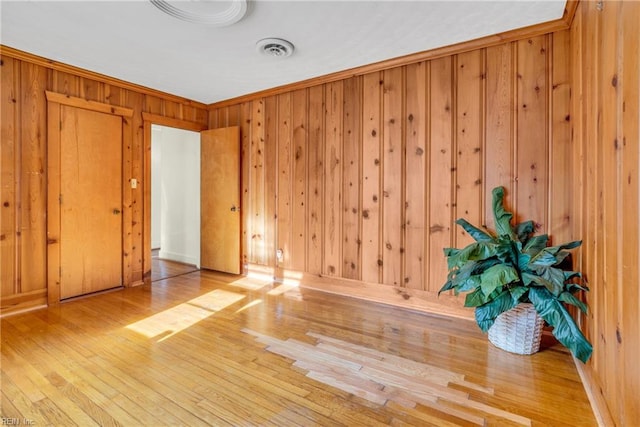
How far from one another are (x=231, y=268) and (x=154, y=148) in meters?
3.32

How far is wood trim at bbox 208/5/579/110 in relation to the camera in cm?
241

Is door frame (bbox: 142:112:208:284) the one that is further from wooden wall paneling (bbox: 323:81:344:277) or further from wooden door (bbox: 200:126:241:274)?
wooden wall paneling (bbox: 323:81:344:277)

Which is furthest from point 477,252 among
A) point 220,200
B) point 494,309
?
point 220,200

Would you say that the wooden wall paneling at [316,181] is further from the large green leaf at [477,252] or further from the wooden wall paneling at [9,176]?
the wooden wall paneling at [9,176]

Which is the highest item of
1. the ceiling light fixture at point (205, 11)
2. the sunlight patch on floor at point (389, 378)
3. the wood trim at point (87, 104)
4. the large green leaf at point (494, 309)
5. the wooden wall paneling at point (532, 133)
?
the ceiling light fixture at point (205, 11)

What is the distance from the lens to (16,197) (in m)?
3.00

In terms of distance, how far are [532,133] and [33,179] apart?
4.58 m

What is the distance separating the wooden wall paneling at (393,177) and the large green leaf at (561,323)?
133cm

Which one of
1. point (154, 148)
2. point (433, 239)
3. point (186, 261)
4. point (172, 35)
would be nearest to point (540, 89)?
point (433, 239)

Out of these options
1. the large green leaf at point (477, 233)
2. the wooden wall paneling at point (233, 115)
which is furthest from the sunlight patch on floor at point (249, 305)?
the wooden wall paneling at point (233, 115)

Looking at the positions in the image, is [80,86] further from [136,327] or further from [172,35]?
[136,327]

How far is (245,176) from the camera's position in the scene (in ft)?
14.3

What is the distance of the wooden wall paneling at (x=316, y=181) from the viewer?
145 inches

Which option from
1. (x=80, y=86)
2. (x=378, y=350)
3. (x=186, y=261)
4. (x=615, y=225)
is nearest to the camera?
(x=615, y=225)
